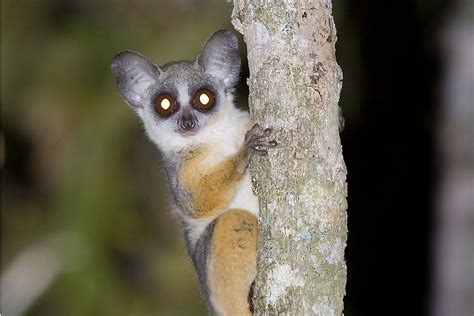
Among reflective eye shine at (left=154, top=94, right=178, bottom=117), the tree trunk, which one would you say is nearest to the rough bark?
reflective eye shine at (left=154, top=94, right=178, bottom=117)

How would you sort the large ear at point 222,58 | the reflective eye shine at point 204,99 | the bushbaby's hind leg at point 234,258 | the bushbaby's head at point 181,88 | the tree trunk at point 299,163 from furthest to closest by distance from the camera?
1. the reflective eye shine at point 204,99
2. the bushbaby's head at point 181,88
3. the large ear at point 222,58
4. the bushbaby's hind leg at point 234,258
5. the tree trunk at point 299,163

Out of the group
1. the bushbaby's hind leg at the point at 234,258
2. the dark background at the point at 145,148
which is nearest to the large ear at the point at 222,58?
the bushbaby's hind leg at the point at 234,258

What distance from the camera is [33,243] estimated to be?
8.62 metres

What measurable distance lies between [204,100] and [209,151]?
0.48m

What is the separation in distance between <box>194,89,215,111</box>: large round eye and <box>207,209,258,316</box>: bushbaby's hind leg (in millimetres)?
856

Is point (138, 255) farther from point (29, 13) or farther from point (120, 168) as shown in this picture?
point (29, 13)

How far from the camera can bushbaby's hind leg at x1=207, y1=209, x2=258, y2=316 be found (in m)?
4.74

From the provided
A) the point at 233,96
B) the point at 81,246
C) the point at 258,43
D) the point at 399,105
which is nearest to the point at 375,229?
the point at 399,105

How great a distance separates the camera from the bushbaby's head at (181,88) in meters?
5.33

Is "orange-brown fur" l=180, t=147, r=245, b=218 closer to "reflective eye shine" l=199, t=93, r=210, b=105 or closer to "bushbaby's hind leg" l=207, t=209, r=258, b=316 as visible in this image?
"bushbaby's hind leg" l=207, t=209, r=258, b=316

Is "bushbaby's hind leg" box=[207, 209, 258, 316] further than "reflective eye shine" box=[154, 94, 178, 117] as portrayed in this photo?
No

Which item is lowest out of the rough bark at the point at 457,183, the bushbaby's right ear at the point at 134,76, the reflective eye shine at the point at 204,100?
the rough bark at the point at 457,183

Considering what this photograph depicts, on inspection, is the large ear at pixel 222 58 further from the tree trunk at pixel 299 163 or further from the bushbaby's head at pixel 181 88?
the tree trunk at pixel 299 163

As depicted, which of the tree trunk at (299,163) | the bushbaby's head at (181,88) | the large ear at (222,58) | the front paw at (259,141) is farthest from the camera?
the bushbaby's head at (181,88)
